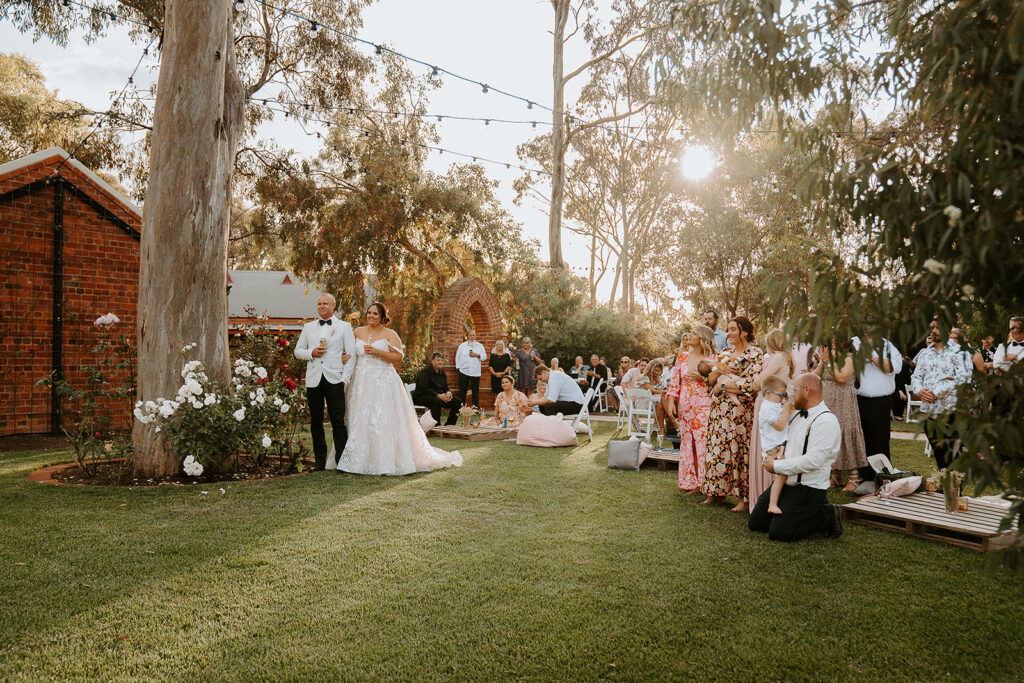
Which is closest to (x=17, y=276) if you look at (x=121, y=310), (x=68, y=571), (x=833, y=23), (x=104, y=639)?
(x=121, y=310)

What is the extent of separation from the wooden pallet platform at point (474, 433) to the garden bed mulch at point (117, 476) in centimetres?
357

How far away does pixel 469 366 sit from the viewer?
14758 millimetres

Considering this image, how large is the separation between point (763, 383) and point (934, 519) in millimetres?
1519

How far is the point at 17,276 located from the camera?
29.8 feet

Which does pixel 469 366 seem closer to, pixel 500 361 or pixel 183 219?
pixel 500 361

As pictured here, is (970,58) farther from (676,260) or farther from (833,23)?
(676,260)

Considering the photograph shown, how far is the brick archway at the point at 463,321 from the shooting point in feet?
51.6

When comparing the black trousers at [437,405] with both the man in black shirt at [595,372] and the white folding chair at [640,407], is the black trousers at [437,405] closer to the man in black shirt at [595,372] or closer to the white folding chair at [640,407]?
the white folding chair at [640,407]

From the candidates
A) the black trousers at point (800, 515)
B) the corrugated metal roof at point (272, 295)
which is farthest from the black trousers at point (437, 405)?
the corrugated metal roof at point (272, 295)

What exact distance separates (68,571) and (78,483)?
2.87 meters

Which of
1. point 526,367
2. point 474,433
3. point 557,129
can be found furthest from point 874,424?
point 557,129

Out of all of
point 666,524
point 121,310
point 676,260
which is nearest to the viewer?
point 666,524

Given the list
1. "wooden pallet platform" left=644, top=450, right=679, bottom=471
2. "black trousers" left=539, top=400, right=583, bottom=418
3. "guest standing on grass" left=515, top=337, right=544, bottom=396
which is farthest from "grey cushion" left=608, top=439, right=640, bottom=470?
"guest standing on grass" left=515, top=337, right=544, bottom=396

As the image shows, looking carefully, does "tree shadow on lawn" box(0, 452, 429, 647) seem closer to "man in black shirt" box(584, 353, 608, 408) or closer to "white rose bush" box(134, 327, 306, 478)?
"white rose bush" box(134, 327, 306, 478)
